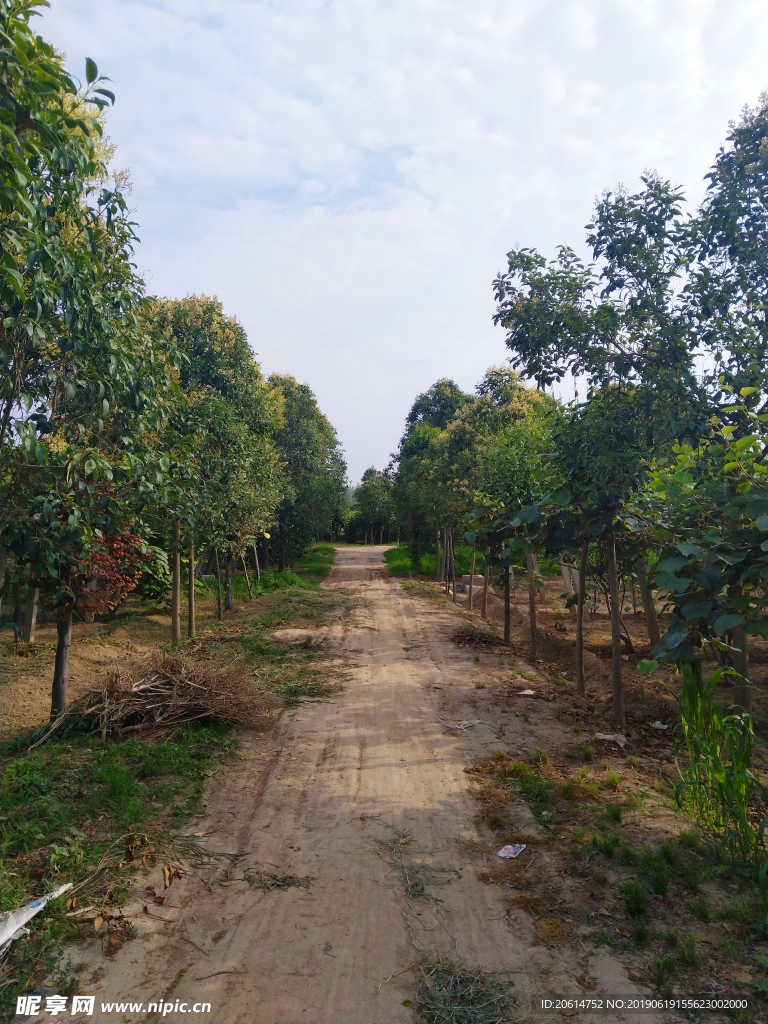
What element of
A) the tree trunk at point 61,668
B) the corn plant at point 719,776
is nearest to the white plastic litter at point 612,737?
the corn plant at point 719,776

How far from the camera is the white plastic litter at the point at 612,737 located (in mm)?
7927

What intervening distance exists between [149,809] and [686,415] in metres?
6.58

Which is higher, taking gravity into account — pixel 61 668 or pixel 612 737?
pixel 61 668

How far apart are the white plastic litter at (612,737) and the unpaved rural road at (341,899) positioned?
3.43ft

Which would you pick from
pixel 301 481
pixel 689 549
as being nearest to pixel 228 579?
pixel 301 481

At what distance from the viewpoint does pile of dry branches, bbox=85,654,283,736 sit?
8.04 m

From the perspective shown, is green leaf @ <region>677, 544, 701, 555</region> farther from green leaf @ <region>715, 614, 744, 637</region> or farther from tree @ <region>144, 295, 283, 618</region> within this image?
tree @ <region>144, 295, 283, 618</region>

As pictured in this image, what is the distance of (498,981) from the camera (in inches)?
153

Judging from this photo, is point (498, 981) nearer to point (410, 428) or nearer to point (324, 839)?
point (324, 839)

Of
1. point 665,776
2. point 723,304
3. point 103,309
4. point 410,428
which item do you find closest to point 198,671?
point 103,309

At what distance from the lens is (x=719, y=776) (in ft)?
16.5

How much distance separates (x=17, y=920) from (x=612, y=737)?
6.28 m

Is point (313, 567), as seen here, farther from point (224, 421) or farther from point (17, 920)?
point (17, 920)

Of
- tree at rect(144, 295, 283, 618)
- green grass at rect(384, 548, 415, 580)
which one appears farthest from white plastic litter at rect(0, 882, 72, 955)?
green grass at rect(384, 548, 415, 580)
